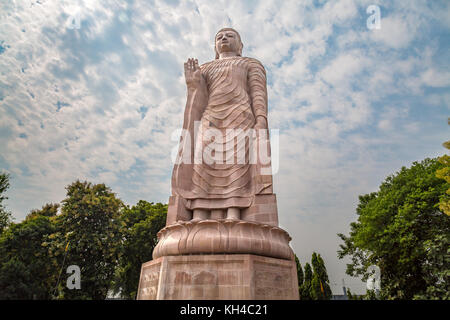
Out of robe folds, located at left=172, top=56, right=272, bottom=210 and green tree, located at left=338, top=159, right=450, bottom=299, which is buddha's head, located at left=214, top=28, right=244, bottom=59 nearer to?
robe folds, located at left=172, top=56, right=272, bottom=210

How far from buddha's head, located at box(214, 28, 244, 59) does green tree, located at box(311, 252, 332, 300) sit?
21.6m

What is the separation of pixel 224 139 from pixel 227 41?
12.9ft

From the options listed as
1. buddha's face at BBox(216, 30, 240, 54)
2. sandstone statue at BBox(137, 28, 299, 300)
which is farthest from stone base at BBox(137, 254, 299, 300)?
buddha's face at BBox(216, 30, 240, 54)

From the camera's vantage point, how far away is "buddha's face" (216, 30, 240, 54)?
9688 millimetres

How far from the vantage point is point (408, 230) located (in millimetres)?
14008

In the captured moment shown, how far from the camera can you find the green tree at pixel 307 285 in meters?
25.3

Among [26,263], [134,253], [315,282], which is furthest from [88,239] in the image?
[315,282]

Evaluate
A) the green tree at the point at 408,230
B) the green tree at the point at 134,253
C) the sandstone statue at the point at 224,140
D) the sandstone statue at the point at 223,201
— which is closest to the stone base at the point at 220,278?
the sandstone statue at the point at 223,201

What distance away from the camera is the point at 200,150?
752 cm

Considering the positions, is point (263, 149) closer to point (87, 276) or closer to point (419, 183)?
point (419, 183)

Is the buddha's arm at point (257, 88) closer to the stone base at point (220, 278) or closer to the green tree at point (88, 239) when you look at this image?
the stone base at point (220, 278)

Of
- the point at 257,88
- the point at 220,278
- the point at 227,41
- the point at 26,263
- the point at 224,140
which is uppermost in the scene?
the point at 227,41

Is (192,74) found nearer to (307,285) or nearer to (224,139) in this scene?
(224,139)

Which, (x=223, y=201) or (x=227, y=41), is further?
(x=227, y=41)
